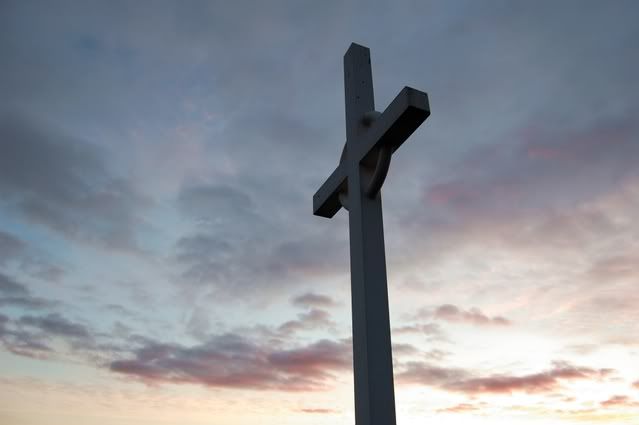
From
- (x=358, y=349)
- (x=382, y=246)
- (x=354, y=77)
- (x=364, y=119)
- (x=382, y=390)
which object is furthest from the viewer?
(x=354, y=77)

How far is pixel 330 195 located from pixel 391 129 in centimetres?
106

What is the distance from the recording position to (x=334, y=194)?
4.22m

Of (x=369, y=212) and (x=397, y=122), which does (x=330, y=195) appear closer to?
(x=369, y=212)

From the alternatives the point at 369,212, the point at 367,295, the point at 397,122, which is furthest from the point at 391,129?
the point at 367,295

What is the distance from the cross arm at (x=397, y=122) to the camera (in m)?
3.15

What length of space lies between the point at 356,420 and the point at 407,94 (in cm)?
187

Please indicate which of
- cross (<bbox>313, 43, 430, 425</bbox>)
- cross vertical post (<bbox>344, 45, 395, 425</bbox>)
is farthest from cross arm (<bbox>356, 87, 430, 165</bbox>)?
cross vertical post (<bbox>344, 45, 395, 425</bbox>)

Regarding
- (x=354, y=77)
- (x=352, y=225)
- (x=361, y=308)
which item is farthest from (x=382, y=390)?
(x=354, y=77)

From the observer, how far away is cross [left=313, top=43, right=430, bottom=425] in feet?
9.91

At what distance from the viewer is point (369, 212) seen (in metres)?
3.53

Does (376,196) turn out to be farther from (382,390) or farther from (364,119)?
(382,390)

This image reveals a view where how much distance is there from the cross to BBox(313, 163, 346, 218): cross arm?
1 centimetres

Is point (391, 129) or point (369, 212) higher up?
point (391, 129)

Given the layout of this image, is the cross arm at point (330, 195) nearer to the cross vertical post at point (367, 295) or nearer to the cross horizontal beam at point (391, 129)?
the cross horizontal beam at point (391, 129)
